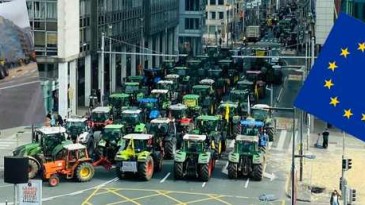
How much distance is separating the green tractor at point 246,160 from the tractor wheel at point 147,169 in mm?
3934

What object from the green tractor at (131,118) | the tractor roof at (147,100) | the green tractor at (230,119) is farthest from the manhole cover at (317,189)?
the tractor roof at (147,100)

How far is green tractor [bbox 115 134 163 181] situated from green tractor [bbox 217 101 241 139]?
1103 cm

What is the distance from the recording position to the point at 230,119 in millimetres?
58500

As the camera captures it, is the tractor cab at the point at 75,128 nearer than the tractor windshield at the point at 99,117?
Yes

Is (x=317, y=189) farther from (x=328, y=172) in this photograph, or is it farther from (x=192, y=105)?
(x=192, y=105)

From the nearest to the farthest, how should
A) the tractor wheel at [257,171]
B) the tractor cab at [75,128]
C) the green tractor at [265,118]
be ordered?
1. the tractor wheel at [257,171]
2. the tractor cab at [75,128]
3. the green tractor at [265,118]

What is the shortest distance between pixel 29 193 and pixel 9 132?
1488 inches

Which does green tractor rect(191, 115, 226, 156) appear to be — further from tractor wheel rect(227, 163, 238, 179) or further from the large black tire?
tractor wheel rect(227, 163, 238, 179)

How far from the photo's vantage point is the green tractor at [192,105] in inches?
2392

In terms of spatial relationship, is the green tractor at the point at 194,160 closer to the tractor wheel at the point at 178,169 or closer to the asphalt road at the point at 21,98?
the tractor wheel at the point at 178,169

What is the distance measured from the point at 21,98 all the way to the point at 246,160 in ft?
87.2

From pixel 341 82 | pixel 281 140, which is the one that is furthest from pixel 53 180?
pixel 341 82

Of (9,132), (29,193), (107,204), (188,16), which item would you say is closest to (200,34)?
(188,16)

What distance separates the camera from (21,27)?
64.0ft
